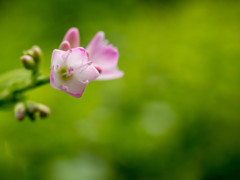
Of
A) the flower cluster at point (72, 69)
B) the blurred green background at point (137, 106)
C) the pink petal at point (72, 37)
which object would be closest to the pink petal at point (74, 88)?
the flower cluster at point (72, 69)

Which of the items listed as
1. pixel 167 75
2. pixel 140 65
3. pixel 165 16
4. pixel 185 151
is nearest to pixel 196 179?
pixel 185 151

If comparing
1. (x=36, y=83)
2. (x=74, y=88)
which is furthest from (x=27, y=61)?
(x=74, y=88)

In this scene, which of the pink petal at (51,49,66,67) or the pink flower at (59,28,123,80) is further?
the pink flower at (59,28,123,80)

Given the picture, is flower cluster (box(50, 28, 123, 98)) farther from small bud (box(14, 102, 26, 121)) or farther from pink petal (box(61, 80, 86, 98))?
small bud (box(14, 102, 26, 121))

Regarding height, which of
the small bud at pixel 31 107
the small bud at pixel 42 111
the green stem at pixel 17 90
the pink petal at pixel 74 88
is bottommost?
Answer: the small bud at pixel 42 111

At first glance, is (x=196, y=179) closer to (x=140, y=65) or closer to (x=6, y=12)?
(x=140, y=65)

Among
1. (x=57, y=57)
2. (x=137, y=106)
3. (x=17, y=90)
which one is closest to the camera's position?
(x=57, y=57)

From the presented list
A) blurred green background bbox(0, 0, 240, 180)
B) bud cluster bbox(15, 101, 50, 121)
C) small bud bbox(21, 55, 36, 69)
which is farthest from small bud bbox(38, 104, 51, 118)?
blurred green background bbox(0, 0, 240, 180)

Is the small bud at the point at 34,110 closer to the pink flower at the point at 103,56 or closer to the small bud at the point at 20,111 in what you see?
the small bud at the point at 20,111

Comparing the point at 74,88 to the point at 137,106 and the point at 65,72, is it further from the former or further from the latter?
the point at 137,106
